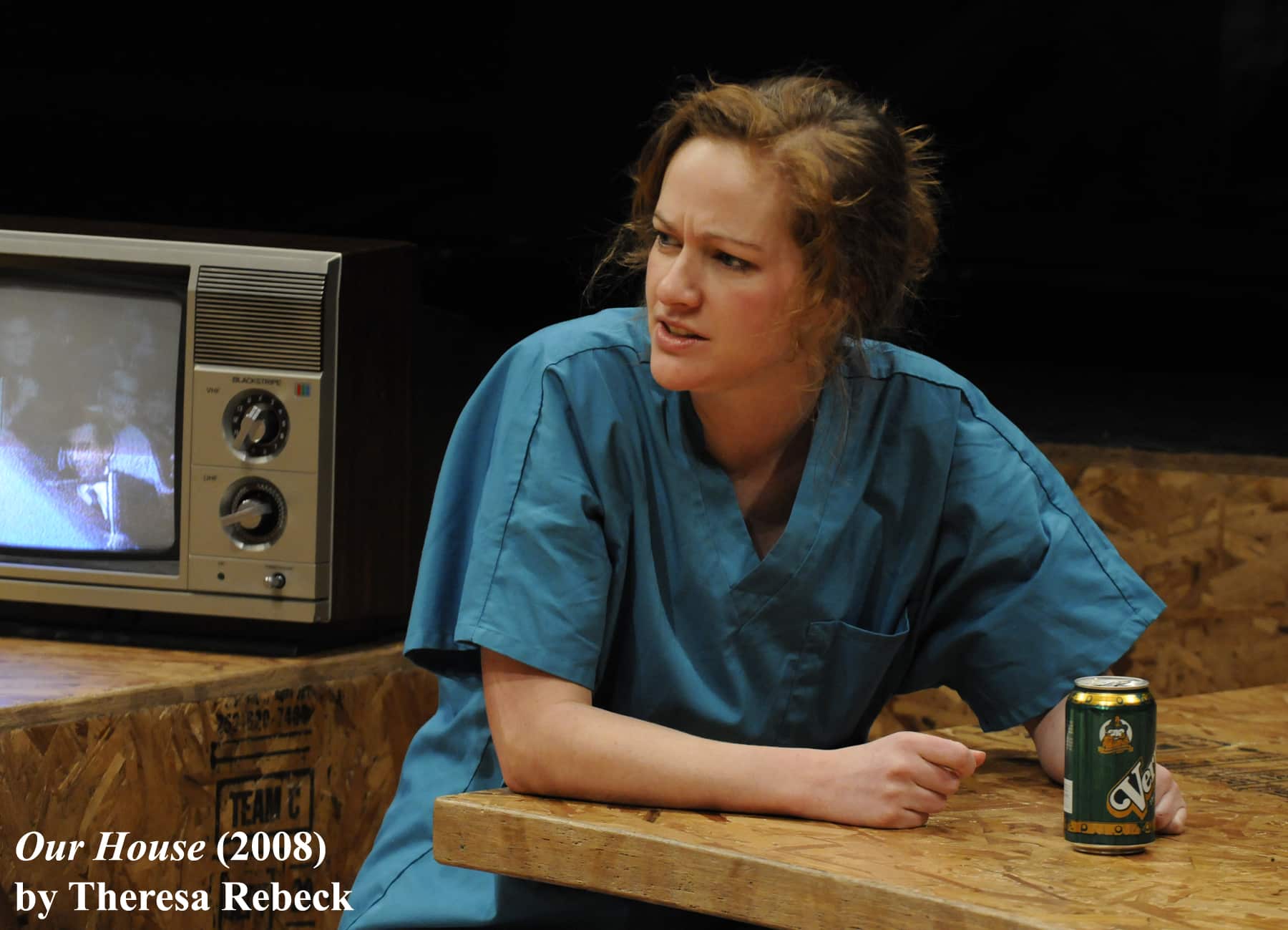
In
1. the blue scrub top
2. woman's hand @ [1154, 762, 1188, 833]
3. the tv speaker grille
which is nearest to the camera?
woman's hand @ [1154, 762, 1188, 833]

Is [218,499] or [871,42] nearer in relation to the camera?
[218,499]

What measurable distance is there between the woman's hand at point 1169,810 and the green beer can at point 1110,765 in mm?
54

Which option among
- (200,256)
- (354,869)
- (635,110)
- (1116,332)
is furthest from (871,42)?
(354,869)

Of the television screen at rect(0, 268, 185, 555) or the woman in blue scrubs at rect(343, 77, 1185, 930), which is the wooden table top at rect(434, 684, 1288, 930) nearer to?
the woman in blue scrubs at rect(343, 77, 1185, 930)

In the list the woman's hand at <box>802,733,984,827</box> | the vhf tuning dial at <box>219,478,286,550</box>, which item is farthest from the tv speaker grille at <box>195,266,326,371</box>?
the woman's hand at <box>802,733,984,827</box>

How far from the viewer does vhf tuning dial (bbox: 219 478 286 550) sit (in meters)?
2.01

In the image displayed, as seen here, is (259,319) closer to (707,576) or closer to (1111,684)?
(707,576)

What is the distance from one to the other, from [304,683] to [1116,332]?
1817mm

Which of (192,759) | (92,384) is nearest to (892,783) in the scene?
(192,759)

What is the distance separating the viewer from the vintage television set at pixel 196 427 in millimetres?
2000

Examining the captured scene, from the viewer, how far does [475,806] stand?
1.31m

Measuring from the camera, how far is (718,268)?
144 cm

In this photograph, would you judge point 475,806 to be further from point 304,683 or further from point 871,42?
point 871,42

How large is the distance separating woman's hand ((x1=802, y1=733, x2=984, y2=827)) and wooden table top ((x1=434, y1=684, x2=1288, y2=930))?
12 mm
